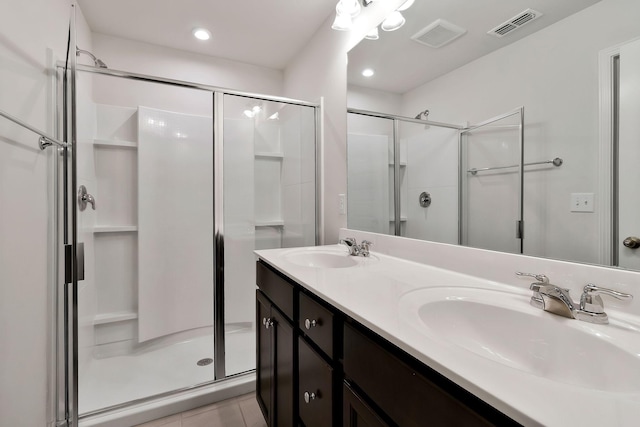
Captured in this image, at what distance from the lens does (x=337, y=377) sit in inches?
30.7

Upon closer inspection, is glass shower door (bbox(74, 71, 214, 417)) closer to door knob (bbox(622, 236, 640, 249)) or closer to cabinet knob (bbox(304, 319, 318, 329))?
cabinet knob (bbox(304, 319, 318, 329))

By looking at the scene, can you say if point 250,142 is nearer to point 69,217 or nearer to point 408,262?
point 69,217

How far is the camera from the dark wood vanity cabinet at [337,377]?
1.59 feet

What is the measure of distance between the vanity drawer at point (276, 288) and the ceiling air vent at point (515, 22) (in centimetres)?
117

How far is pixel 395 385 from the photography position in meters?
0.57

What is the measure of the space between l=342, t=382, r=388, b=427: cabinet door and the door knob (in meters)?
0.73

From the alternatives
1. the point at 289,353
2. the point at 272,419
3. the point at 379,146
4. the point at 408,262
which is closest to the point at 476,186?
the point at 408,262

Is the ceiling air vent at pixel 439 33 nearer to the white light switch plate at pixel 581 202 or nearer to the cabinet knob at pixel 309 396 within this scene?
the white light switch plate at pixel 581 202

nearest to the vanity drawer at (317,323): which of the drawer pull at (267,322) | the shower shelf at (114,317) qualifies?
the drawer pull at (267,322)

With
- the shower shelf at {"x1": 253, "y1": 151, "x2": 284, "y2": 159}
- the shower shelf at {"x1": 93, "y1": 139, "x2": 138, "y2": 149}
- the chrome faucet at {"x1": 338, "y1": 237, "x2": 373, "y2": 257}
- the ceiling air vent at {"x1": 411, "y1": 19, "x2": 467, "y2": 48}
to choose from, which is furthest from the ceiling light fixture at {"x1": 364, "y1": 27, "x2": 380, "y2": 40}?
the shower shelf at {"x1": 93, "y1": 139, "x2": 138, "y2": 149}

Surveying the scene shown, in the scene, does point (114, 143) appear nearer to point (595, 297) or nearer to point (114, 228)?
point (114, 228)

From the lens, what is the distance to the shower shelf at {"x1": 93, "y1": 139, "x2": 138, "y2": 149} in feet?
6.61

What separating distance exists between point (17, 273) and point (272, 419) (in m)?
1.16

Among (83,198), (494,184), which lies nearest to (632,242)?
(494,184)
